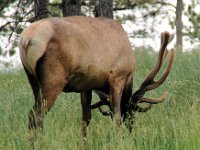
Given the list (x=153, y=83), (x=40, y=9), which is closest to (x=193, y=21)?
(x=40, y=9)

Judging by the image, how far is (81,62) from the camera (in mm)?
6031

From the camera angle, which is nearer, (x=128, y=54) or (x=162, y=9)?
(x=128, y=54)

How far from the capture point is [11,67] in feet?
44.0

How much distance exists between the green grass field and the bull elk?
231mm

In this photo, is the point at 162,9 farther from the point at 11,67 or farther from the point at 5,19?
the point at 11,67

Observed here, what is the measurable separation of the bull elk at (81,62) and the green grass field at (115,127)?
23 centimetres

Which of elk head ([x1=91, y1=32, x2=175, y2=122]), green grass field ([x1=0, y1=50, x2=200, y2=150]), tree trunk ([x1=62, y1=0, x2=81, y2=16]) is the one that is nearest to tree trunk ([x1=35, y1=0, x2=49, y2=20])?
tree trunk ([x1=62, y1=0, x2=81, y2=16])

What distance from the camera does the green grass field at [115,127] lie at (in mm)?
5246

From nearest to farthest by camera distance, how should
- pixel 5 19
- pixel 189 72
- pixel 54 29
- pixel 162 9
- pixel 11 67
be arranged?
pixel 54 29 < pixel 189 72 < pixel 11 67 < pixel 5 19 < pixel 162 9

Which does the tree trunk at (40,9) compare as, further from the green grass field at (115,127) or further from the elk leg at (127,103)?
the elk leg at (127,103)

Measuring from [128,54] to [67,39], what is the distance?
1050 mm

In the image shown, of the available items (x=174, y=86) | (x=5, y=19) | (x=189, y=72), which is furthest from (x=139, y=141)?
(x=5, y=19)

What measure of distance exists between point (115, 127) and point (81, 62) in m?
0.83

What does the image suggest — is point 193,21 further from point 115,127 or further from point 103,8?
point 115,127
